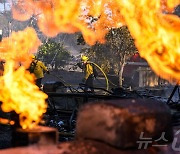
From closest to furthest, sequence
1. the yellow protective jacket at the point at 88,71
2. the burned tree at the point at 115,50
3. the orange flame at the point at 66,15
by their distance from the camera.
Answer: the orange flame at the point at 66,15 < the yellow protective jacket at the point at 88,71 < the burned tree at the point at 115,50

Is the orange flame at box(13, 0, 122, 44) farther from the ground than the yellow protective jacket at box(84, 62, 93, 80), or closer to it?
farther from the ground

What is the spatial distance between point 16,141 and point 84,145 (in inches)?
21.9

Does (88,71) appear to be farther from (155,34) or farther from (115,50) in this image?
(155,34)

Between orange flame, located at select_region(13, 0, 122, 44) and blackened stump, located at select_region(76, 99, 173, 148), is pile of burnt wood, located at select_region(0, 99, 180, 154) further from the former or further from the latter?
orange flame, located at select_region(13, 0, 122, 44)

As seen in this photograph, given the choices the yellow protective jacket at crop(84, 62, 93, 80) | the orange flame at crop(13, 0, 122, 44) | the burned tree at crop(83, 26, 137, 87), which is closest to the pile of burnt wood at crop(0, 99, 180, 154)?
the orange flame at crop(13, 0, 122, 44)

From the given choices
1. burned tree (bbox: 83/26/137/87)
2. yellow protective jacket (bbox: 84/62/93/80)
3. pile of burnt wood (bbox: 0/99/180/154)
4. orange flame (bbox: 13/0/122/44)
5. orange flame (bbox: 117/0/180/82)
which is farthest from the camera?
burned tree (bbox: 83/26/137/87)

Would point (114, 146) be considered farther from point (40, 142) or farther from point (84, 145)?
point (40, 142)

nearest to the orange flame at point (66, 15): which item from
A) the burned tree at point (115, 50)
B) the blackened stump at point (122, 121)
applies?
the burned tree at point (115, 50)

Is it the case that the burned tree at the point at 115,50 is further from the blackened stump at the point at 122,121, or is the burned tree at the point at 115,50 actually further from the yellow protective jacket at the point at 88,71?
the blackened stump at the point at 122,121

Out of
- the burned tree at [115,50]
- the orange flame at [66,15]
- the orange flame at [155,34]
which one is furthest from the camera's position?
the burned tree at [115,50]

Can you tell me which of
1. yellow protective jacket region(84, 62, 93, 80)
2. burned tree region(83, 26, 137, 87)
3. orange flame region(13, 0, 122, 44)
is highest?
orange flame region(13, 0, 122, 44)

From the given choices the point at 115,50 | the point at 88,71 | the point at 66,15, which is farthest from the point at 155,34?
the point at 115,50

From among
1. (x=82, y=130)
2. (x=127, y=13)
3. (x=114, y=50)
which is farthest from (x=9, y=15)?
(x=82, y=130)

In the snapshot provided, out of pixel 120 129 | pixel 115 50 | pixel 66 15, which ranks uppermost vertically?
pixel 66 15
